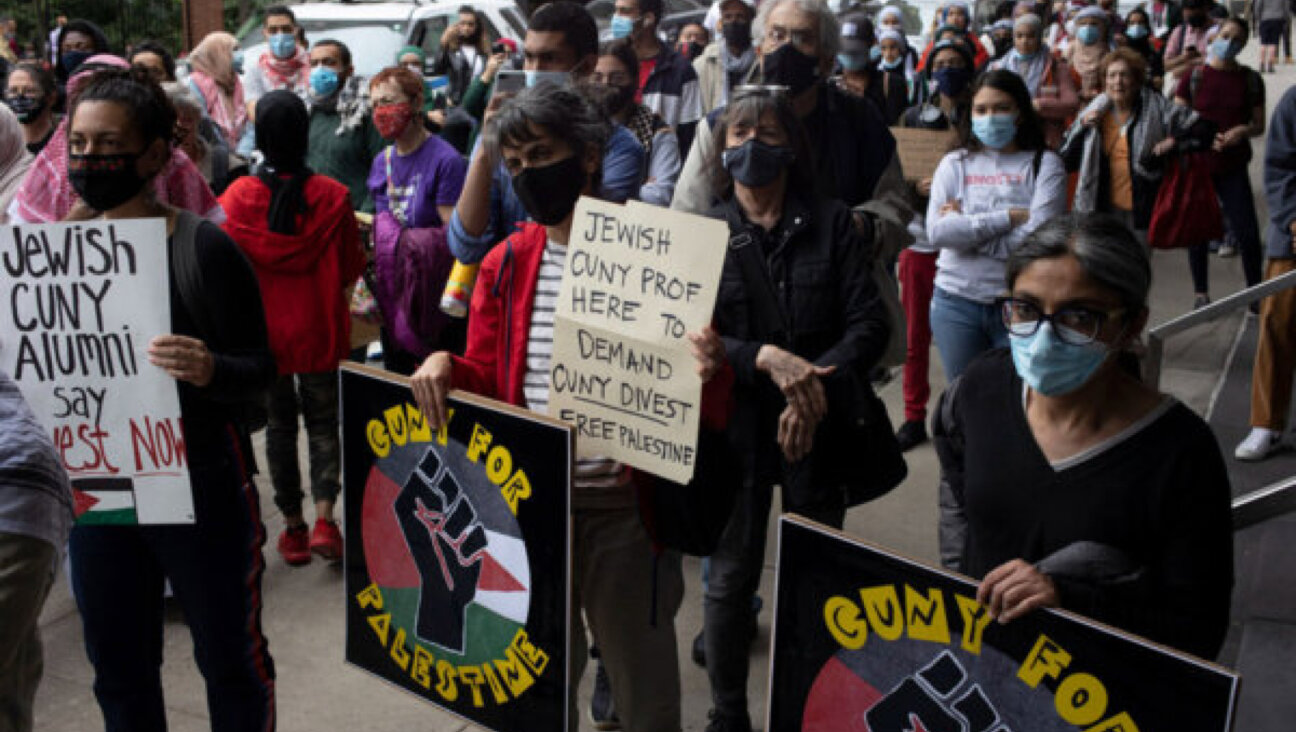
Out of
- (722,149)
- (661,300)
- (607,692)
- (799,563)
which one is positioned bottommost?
(607,692)

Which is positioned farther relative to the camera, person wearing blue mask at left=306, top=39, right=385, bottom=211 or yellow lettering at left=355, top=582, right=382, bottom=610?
person wearing blue mask at left=306, top=39, right=385, bottom=211

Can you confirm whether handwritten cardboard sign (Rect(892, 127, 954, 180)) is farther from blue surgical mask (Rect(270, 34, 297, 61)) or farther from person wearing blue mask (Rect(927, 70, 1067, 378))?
blue surgical mask (Rect(270, 34, 297, 61))

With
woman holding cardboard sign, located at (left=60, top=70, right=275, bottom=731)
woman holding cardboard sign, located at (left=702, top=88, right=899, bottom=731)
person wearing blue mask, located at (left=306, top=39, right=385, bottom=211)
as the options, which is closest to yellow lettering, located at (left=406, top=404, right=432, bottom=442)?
woman holding cardboard sign, located at (left=60, top=70, right=275, bottom=731)

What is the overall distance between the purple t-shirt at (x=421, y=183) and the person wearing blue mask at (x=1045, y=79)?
3634 millimetres

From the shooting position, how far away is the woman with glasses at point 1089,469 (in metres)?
2.29

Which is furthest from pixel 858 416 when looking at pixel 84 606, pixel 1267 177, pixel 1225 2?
pixel 1225 2

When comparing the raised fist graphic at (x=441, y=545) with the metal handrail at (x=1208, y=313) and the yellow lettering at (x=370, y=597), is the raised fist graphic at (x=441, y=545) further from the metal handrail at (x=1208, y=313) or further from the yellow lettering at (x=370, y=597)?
the metal handrail at (x=1208, y=313)

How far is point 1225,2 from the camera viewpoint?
32844 millimetres

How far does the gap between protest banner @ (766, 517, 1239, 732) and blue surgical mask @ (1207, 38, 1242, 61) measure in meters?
8.45

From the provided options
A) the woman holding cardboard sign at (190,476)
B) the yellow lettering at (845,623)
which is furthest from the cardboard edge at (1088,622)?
the woman holding cardboard sign at (190,476)

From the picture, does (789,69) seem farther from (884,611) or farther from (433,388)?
(884,611)

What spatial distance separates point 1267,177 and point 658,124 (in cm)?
292

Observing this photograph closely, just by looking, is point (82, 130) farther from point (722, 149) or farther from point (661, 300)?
point (722, 149)

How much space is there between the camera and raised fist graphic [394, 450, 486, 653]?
3.23 m
